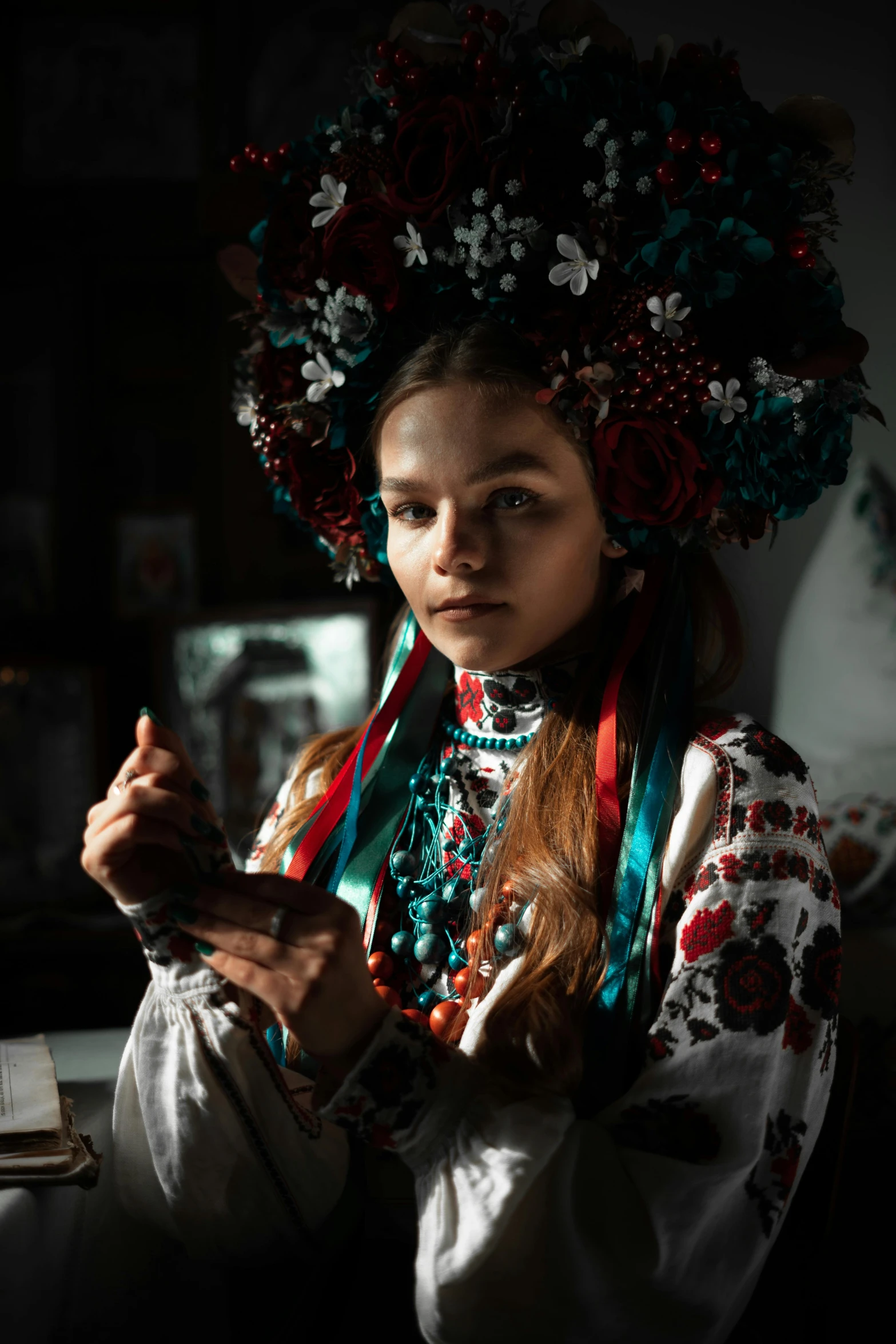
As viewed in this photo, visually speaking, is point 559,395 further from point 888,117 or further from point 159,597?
point 159,597

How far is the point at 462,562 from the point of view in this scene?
897 mm

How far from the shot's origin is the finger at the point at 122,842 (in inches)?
28.7

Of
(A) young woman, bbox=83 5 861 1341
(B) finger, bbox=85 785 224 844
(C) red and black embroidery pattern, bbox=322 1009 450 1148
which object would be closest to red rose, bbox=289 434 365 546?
(A) young woman, bbox=83 5 861 1341

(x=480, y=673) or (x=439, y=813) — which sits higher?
(x=480, y=673)

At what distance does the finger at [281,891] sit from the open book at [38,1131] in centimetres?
27

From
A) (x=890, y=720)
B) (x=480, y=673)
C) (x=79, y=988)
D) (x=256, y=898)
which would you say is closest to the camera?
(x=256, y=898)

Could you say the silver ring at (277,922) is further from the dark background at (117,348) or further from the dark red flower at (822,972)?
the dark background at (117,348)

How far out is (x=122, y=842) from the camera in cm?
73

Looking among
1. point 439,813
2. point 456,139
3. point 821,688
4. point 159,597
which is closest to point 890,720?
point 821,688

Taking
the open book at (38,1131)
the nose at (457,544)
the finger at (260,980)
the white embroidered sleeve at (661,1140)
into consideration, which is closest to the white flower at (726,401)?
the nose at (457,544)

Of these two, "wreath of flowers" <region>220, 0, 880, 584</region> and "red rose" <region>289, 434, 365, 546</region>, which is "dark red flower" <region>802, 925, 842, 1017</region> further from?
"red rose" <region>289, 434, 365, 546</region>

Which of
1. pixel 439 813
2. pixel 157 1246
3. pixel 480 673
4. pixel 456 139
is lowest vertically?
pixel 157 1246

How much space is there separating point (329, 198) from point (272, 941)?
66cm

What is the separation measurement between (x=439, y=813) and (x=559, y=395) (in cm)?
41
